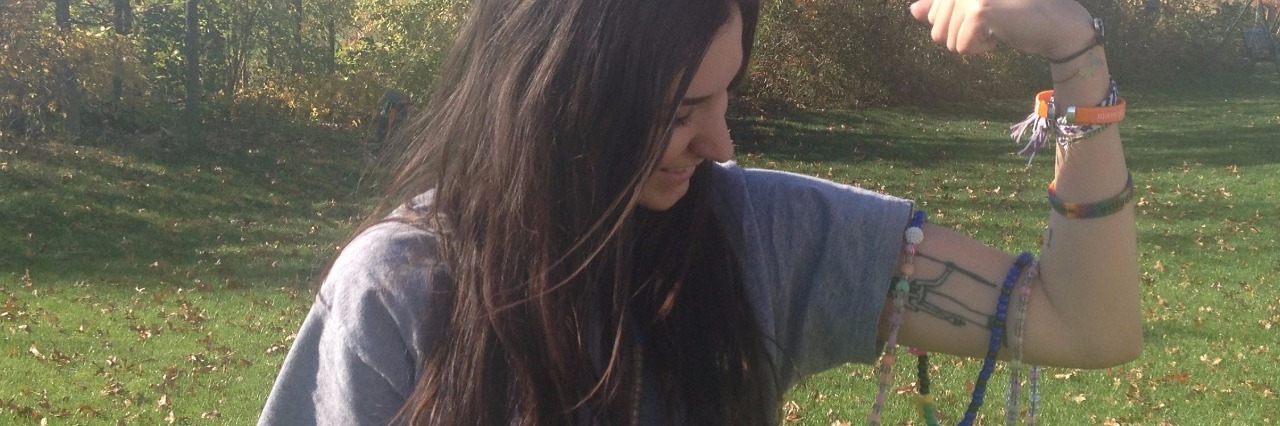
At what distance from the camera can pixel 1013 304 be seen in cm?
171

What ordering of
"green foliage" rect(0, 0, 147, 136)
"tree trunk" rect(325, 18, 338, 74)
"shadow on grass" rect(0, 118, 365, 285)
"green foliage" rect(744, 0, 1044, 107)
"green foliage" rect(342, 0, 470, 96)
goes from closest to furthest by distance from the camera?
"shadow on grass" rect(0, 118, 365, 285) < "green foliage" rect(0, 0, 147, 136) < "green foliage" rect(342, 0, 470, 96) < "tree trunk" rect(325, 18, 338, 74) < "green foliage" rect(744, 0, 1044, 107)

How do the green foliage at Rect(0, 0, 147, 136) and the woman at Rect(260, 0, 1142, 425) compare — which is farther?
the green foliage at Rect(0, 0, 147, 136)

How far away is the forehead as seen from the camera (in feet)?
5.10

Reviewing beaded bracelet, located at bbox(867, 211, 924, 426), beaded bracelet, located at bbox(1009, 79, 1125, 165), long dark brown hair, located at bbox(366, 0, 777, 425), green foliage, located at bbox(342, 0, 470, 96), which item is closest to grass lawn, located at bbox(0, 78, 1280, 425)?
long dark brown hair, located at bbox(366, 0, 777, 425)

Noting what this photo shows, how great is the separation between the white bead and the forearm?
175mm

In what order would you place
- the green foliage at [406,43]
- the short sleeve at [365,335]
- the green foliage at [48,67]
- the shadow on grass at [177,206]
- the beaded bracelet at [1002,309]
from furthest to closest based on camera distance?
the green foliage at [406,43] → the green foliage at [48,67] → the shadow on grass at [177,206] → the beaded bracelet at [1002,309] → the short sleeve at [365,335]

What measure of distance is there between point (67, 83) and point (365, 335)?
→ 13.7 meters

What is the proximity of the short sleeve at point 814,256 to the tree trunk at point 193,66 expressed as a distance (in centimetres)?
1400

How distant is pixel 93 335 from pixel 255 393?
1655 millimetres

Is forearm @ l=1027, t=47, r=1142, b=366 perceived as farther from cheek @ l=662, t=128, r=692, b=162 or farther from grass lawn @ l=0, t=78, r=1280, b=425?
grass lawn @ l=0, t=78, r=1280, b=425

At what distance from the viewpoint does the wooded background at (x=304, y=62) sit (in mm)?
13680

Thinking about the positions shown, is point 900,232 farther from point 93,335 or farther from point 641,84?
point 93,335

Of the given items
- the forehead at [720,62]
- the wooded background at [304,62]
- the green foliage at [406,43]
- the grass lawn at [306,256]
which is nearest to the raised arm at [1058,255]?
the forehead at [720,62]

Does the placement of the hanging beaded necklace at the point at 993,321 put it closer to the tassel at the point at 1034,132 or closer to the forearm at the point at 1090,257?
the forearm at the point at 1090,257
